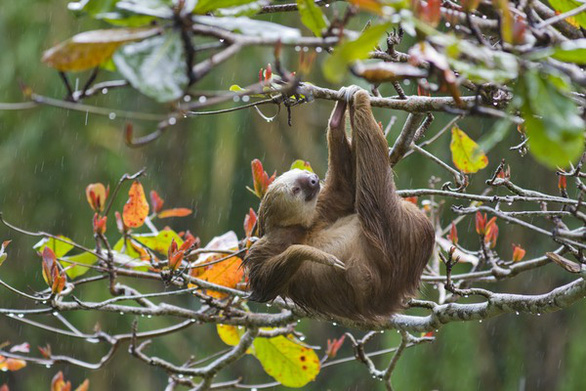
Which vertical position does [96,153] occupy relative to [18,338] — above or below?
A: above

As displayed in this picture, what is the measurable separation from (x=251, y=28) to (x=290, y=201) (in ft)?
5.69

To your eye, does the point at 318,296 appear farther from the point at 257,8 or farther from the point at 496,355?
the point at 496,355

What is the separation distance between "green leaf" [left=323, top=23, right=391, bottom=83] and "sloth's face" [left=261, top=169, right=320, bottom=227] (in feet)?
5.97

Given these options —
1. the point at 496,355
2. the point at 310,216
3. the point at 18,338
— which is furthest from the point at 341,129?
the point at 18,338

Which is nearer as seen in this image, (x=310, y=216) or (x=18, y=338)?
(x=310, y=216)

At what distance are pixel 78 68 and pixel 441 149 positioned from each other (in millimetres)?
5334

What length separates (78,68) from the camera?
129 cm

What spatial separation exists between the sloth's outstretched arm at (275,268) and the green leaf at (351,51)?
1.40 meters

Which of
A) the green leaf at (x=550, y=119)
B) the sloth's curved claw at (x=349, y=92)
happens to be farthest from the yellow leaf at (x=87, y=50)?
the sloth's curved claw at (x=349, y=92)

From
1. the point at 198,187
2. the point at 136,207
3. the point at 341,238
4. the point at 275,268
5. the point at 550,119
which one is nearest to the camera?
Result: the point at 550,119

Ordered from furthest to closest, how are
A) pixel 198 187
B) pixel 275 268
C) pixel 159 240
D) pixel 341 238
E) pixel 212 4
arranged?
pixel 198 187 < pixel 159 240 < pixel 341 238 < pixel 275 268 < pixel 212 4

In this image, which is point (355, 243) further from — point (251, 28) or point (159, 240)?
point (251, 28)

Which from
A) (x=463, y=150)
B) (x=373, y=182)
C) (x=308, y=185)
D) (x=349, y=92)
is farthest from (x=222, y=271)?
(x=463, y=150)

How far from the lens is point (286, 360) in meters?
3.57
